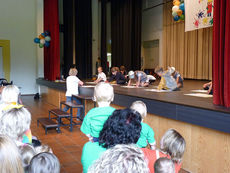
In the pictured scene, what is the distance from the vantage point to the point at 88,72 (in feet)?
43.5

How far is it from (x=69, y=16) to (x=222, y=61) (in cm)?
1081

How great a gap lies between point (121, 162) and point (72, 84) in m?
5.86

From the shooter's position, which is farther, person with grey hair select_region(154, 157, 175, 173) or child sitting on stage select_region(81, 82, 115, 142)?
child sitting on stage select_region(81, 82, 115, 142)

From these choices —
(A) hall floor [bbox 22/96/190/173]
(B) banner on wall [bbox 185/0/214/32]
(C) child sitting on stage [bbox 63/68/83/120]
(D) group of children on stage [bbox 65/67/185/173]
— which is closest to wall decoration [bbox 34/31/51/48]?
(C) child sitting on stage [bbox 63/68/83/120]

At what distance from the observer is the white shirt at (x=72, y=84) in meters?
6.58

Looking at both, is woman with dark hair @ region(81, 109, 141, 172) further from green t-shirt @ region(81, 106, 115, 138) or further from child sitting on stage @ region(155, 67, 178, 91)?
child sitting on stage @ region(155, 67, 178, 91)

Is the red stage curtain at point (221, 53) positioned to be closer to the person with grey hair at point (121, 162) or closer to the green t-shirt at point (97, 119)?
the green t-shirt at point (97, 119)

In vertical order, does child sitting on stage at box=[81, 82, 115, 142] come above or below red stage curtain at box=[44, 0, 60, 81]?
below

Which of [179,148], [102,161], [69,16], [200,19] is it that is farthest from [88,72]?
[102,161]

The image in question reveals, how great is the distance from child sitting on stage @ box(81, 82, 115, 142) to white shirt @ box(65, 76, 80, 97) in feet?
15.4

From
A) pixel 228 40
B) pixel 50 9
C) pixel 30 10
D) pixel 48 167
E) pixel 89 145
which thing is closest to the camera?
pixel 48 167

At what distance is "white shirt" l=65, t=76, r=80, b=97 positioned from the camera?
259 inches

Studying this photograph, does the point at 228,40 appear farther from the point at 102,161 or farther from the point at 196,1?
the point at 196,1

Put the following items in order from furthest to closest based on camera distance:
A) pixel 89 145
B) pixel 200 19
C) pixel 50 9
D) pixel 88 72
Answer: pixel 88 72 < pixel 50 9 < pixel 200 19 < pixel 89 145
